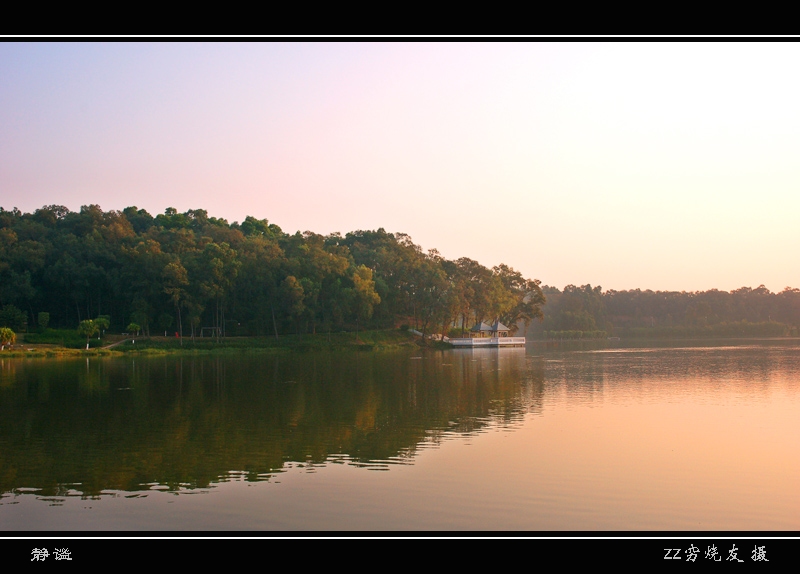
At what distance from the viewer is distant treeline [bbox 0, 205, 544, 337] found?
61781 mm

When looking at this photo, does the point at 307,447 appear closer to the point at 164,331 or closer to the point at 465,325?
the point at 164,331

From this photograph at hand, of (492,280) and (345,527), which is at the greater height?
(492,280)

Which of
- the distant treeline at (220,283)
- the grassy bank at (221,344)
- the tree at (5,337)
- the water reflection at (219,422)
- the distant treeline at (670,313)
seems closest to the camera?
the water reflection at (219,422)

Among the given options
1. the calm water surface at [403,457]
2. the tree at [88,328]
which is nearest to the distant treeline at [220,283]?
the tree at [88,328]

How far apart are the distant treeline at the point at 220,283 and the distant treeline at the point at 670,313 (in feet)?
124

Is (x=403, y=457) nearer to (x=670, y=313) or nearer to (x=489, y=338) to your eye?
(x=489, y=338)

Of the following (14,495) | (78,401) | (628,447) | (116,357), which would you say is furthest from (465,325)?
(14,495)

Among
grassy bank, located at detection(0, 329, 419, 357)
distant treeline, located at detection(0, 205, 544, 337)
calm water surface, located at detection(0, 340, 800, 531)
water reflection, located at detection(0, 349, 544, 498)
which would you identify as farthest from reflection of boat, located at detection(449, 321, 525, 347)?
calm water surface, located at detection(0, 340, 800, 531)

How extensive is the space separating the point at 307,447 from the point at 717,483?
25.5ft

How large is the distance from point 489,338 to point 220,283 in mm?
27200

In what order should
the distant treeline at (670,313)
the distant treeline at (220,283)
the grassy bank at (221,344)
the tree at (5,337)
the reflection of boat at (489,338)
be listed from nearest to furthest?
the tree at (5,337) < the grassy bank at (221,344) < the distant treeline at (220,283) < the reflection of boat at (489,338) < the distant treeline at (670,313)

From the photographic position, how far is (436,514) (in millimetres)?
9945

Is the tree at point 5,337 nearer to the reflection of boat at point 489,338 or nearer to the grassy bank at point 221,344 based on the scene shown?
the grassy bank at point 221,344

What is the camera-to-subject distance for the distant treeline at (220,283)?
61.8m
